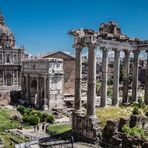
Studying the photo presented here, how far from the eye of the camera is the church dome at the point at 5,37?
3015 inches

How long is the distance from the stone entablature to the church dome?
16.2 metres

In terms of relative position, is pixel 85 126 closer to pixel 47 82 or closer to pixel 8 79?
pixel 47 82

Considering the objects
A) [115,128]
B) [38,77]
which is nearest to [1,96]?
[38,77]

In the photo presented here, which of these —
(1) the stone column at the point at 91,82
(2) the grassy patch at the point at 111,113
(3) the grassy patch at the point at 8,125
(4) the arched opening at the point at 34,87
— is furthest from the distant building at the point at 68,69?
(1) the stone column at the point at 91,82

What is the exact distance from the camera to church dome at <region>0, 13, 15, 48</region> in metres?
76.6

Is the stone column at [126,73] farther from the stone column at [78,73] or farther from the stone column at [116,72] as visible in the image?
the stone column at [78,73]

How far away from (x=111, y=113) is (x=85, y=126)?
2.93 metres

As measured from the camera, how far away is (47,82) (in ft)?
189

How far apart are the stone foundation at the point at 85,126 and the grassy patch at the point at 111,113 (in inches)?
40.2

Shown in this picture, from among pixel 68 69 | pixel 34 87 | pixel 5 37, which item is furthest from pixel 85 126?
pixel 5 37

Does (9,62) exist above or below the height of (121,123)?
above

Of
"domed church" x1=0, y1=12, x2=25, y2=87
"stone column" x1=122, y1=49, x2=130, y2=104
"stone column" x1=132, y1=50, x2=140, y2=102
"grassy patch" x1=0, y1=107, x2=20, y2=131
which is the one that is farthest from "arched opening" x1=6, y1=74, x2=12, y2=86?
"stone column" x1=132, y1=50, x2=140, y2=102

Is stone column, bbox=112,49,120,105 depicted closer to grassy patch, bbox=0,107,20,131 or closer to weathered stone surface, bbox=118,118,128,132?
weathered stone surface, bbox=118,118,128,132

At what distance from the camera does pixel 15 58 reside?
74.3 metres
